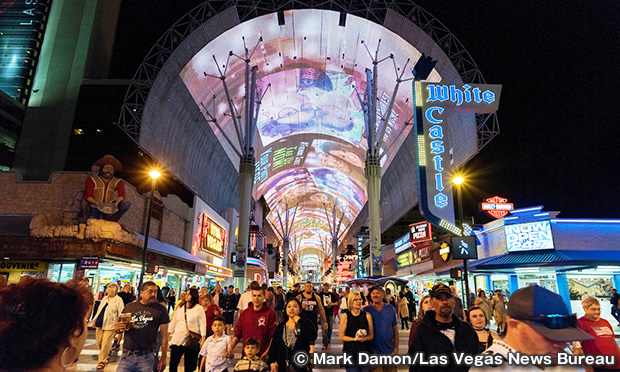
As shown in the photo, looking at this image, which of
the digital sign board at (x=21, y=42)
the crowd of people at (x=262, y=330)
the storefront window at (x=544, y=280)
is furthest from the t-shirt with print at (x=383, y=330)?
the digital sign board at (x=21, y=42)

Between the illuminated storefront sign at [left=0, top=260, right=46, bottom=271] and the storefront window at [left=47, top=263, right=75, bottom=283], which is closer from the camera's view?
the illuminated storefront sign at [left=0, top=260, right=46, bottom=271]

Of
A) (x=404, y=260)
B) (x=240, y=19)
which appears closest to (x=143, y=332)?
(x=240, y=19)

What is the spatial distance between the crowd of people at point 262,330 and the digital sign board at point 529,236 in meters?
11.4

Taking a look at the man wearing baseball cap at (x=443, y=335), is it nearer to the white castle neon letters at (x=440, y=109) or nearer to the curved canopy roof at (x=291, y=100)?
the white castle neon letters at (x=440, y=109)

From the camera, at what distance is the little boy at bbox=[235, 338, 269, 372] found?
4.67 m

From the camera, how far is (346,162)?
55781 millimetres

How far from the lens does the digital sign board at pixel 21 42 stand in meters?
29.0

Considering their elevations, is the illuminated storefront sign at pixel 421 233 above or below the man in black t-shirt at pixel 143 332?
above

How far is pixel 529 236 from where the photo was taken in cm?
1805

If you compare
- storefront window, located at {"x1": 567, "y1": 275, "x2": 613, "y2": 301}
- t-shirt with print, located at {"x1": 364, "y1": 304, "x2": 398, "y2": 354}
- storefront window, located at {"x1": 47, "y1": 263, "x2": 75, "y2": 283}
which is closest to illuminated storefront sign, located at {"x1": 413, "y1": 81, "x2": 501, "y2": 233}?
storefront window, located at {"x1": 567, "y1": 275, "x2": 613, "y2": 301}

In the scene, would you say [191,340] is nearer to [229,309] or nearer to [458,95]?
[229,309]

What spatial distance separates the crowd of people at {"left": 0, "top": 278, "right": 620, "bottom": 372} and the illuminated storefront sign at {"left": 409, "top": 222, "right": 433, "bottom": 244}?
20915 millimetres

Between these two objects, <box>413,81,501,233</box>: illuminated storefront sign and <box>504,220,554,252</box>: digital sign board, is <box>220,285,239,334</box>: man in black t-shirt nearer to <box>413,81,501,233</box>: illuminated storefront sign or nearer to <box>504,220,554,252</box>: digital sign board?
<box>413,81,501,233</box>: illuminated storefront sign

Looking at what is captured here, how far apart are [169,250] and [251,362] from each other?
727 inches
